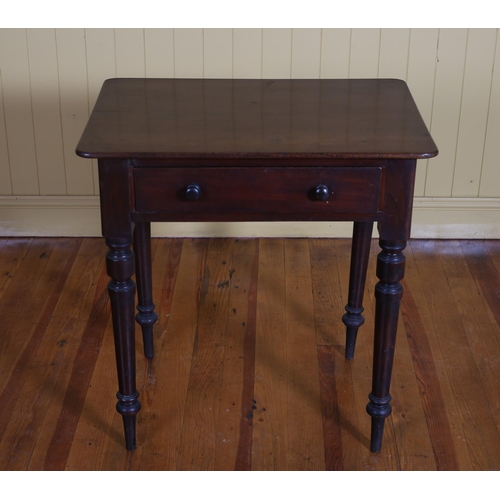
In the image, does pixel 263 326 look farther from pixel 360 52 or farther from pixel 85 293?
pixel 360 52

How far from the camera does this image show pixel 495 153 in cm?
353

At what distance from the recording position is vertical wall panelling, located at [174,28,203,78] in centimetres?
333

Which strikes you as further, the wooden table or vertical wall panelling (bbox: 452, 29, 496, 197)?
vertical wall panelling (bbox: 452, 29, 496, 197)

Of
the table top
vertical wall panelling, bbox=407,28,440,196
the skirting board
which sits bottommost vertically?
the skirting board

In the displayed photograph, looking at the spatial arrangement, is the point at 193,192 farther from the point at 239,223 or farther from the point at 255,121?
the point at 239,223

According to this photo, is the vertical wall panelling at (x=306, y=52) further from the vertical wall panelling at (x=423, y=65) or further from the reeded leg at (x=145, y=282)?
the reeded leg at (x=145, y=282)

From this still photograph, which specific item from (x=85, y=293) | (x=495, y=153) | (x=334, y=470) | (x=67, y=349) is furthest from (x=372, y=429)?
(x=495, y=153)

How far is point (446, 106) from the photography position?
136 inches

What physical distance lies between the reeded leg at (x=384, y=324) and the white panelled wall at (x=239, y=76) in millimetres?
1363

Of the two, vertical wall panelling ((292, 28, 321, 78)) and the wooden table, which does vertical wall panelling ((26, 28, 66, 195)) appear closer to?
vertical wall panelling ((292, 28, 321, 78))

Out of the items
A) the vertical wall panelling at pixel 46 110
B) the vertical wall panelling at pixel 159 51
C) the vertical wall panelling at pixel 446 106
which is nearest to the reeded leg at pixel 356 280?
the vertical wall panelling at pixel 446 106

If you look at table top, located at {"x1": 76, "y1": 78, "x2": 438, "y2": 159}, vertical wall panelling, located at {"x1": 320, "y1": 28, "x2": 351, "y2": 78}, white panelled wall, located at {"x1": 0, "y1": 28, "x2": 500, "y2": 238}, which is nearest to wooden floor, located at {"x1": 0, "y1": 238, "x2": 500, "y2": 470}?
white panelled wall, located at {"x1": 0, "y1": 28, "x2": 500, "y2": 238}

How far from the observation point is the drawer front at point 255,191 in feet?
6.80

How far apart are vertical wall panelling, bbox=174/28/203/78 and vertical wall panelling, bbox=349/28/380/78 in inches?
23.4
